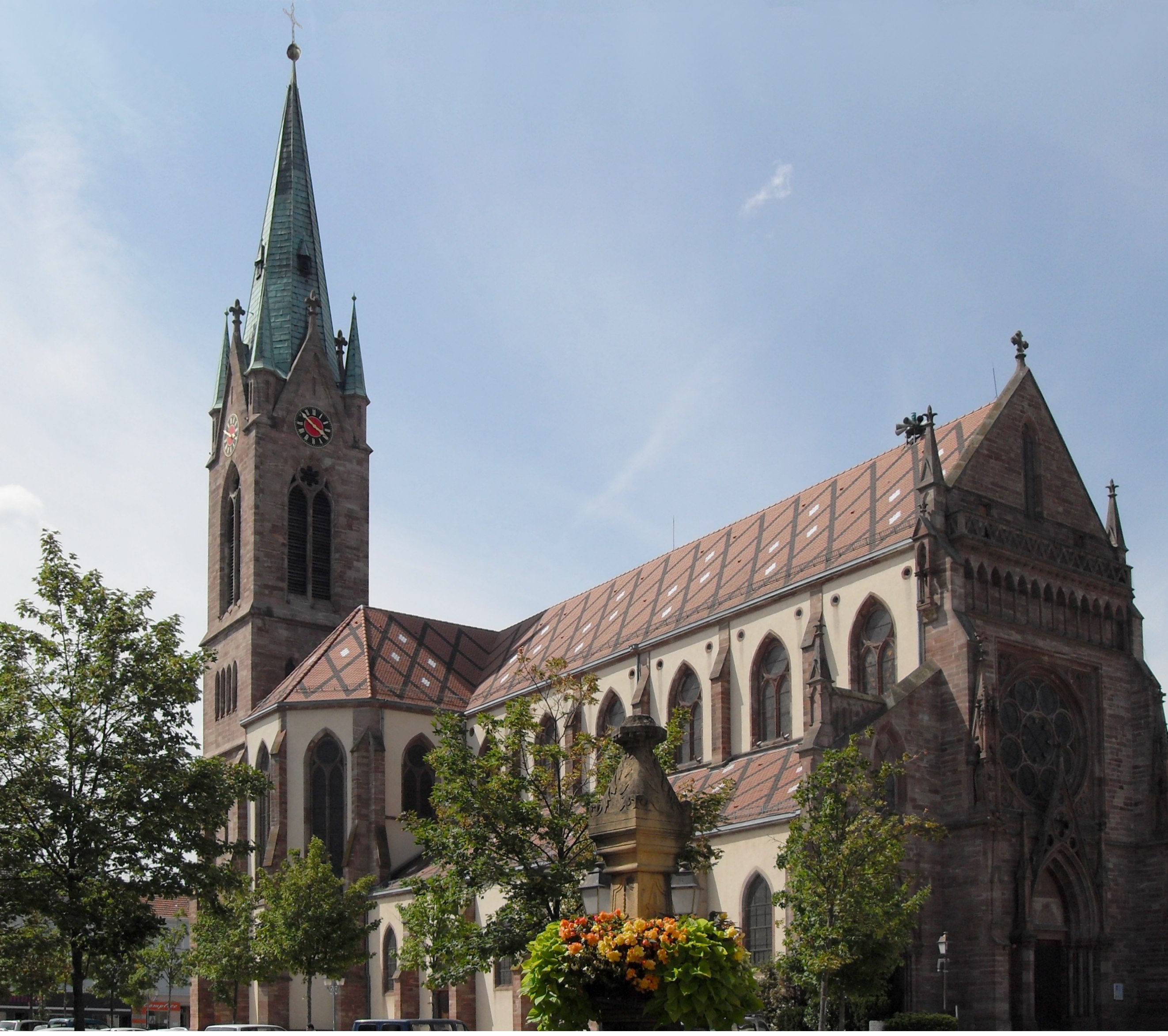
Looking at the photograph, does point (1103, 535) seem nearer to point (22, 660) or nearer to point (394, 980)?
point (394, 980)

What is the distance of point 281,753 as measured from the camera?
52000 millimetres

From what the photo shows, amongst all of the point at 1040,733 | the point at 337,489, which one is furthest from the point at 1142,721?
the point at 337,489

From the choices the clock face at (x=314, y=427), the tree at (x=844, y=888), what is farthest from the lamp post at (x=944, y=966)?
the clock face at (x=314, y=427)

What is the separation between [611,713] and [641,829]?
34.6 meters

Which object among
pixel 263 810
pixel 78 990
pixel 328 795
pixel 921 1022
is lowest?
pixel 921 1022

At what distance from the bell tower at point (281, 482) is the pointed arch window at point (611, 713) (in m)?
17.1

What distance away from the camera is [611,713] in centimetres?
4788

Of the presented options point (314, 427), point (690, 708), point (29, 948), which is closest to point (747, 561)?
point (690, 708)

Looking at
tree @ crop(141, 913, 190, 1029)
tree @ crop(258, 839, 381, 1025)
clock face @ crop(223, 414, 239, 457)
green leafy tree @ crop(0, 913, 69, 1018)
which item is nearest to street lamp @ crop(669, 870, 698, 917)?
green leafy tree @ crop(0, 913, 69, 1018)

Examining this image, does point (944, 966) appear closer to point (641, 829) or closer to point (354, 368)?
point (641, 829)

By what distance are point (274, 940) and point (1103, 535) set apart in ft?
89.1

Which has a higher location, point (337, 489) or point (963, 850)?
point (337, 489)

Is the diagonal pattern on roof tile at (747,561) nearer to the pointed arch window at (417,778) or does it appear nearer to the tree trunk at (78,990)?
the pointed arch window at (417,778)

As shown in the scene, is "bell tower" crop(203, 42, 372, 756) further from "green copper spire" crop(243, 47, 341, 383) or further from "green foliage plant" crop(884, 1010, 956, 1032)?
"green foliage plant" crop(884, 1010, 956, 1032)
